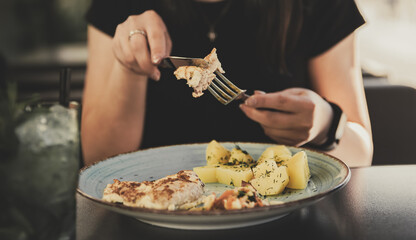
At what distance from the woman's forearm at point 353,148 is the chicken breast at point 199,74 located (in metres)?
0.62

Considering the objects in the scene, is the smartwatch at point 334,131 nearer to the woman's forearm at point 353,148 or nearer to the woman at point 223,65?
the woman's forearm at point 353,148

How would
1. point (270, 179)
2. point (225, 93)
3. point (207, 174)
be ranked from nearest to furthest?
point (270, 179) → point (207, 174) → point (225, 93)

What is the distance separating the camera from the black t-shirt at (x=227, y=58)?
6.15 ft

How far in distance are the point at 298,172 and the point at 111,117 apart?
3.25ft

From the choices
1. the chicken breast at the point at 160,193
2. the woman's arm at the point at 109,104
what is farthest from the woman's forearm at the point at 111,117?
the chicken breast at the point at 160,193

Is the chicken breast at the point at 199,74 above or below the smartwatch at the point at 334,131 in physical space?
above

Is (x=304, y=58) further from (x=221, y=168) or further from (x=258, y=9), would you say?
(x=221, y=168)

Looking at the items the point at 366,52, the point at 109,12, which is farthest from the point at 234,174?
the point at 366,52

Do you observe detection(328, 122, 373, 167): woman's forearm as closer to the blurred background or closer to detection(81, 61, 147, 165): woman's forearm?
the blurred background

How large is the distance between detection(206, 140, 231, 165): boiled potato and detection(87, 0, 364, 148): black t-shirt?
0.73 metres

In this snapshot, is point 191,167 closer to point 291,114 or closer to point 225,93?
point 225,93

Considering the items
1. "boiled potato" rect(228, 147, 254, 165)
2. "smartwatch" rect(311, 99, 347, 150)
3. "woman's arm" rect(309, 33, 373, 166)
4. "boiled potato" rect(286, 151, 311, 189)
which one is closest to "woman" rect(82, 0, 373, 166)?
"woman's arm" rect(309, 33, 373, 166)

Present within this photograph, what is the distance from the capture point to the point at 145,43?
1.25 meters

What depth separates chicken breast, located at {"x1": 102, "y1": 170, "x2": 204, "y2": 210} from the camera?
796 mm
